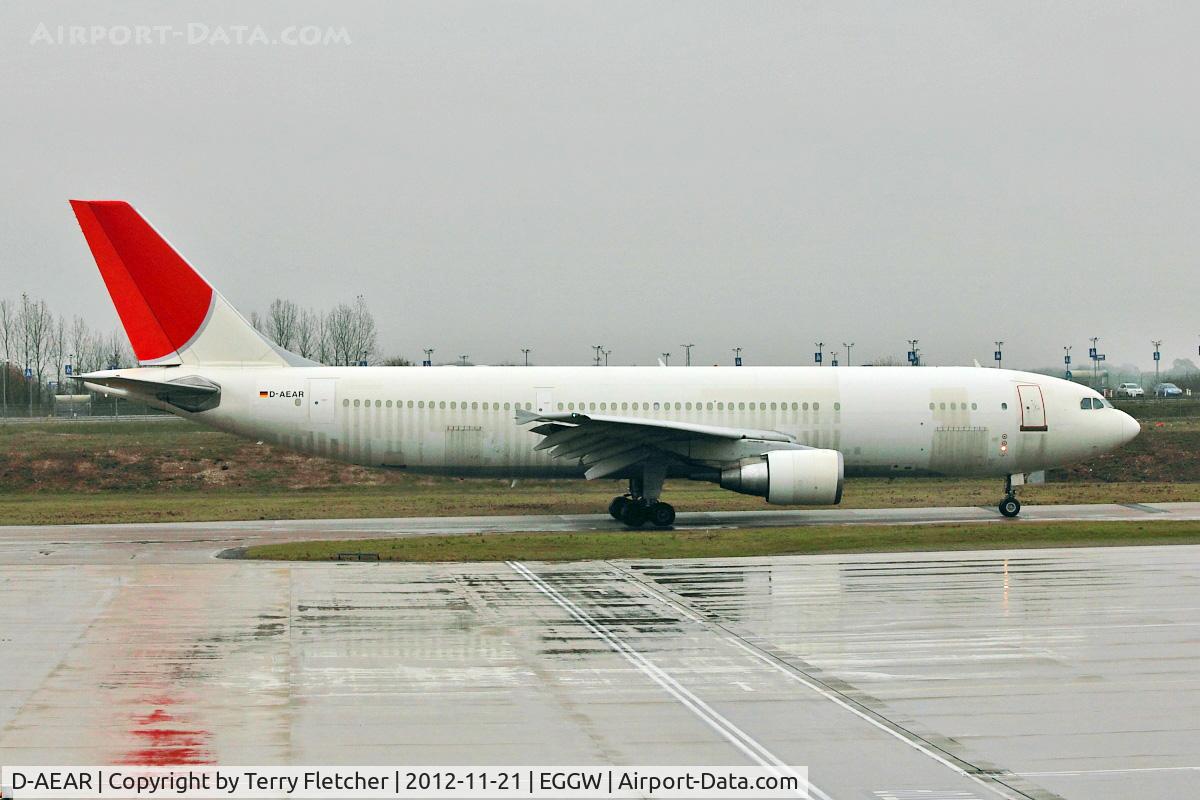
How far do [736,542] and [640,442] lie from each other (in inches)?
195

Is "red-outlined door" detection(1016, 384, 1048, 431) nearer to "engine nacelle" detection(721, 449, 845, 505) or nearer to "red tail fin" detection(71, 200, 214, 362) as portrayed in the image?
"engine nacelle" detection(721, 449, 845, 505)

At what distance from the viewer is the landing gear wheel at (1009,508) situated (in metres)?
31.1

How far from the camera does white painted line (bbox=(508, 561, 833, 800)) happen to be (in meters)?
10.5

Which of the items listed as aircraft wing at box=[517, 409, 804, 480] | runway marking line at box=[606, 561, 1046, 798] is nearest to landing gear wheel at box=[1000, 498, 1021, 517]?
aircraft wing at box=[517, 409, 804, 480]

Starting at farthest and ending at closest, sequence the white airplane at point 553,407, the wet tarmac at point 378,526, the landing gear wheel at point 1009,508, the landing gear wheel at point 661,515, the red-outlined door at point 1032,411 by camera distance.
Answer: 1. the red-outlined door at point 1032,411
2. the landing gear wheel at point 1009,508
3. the white airplane at point 553,407
4. the landing gear wheel at point 661,515
5. the wet tarmac at point 378,526

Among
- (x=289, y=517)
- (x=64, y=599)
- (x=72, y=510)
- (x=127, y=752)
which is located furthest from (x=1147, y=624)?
(x=72, y=510)

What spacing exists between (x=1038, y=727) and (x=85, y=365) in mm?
101940

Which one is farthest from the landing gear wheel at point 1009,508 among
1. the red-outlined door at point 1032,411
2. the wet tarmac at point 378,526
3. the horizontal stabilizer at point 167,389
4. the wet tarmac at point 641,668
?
the horizontal stabilizer at point 167,389

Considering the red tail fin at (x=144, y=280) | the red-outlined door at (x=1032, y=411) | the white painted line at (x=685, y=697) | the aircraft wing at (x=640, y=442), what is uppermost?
the red tail fin at (x=144, y=280)

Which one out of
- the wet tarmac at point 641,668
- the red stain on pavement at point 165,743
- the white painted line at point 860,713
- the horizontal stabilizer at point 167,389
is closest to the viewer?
the white painted line at point 860,713

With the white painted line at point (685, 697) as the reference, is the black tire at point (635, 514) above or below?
above

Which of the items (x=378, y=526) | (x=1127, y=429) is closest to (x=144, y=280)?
(x=378, y=526)

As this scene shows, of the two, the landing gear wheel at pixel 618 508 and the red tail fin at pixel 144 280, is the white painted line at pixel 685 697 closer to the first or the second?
the landing gear wheel at pixel 618 508

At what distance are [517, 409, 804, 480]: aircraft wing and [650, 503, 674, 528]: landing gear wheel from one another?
117 centimetres
